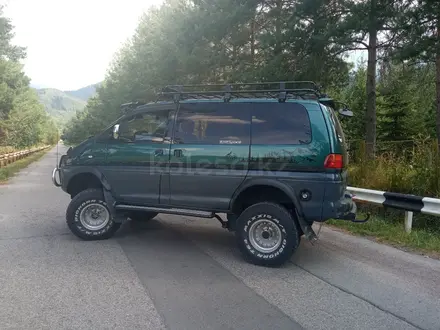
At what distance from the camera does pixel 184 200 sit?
19.8 ft

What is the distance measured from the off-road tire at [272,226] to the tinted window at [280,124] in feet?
2.98

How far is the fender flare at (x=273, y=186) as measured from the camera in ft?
17.7

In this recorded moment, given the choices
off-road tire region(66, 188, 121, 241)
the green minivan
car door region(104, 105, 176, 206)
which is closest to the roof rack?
the green minivan

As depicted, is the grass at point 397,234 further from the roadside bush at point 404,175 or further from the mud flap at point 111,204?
the mud flap at point 111,204

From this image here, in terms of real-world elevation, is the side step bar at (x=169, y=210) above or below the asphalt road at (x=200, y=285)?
above

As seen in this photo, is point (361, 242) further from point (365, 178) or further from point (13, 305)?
point (13, 305)

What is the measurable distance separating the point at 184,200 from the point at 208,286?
1.71 metres

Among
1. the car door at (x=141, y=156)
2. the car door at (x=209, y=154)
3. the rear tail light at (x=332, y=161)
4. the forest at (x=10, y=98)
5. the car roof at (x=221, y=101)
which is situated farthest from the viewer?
the forest at (x=10, y=98)

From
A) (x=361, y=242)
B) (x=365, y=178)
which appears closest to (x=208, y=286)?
(x=361, y=242)

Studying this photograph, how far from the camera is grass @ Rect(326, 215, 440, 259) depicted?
251 inches

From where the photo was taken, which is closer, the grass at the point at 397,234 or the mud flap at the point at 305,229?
the mud flap at the point at 305,229

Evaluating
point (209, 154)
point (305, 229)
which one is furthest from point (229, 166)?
point (305, 229)

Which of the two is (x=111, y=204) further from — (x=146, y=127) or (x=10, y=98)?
(x=10, y=98)

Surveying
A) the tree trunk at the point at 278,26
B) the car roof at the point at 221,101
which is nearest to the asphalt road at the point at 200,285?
the car roof at the point at 221,101
